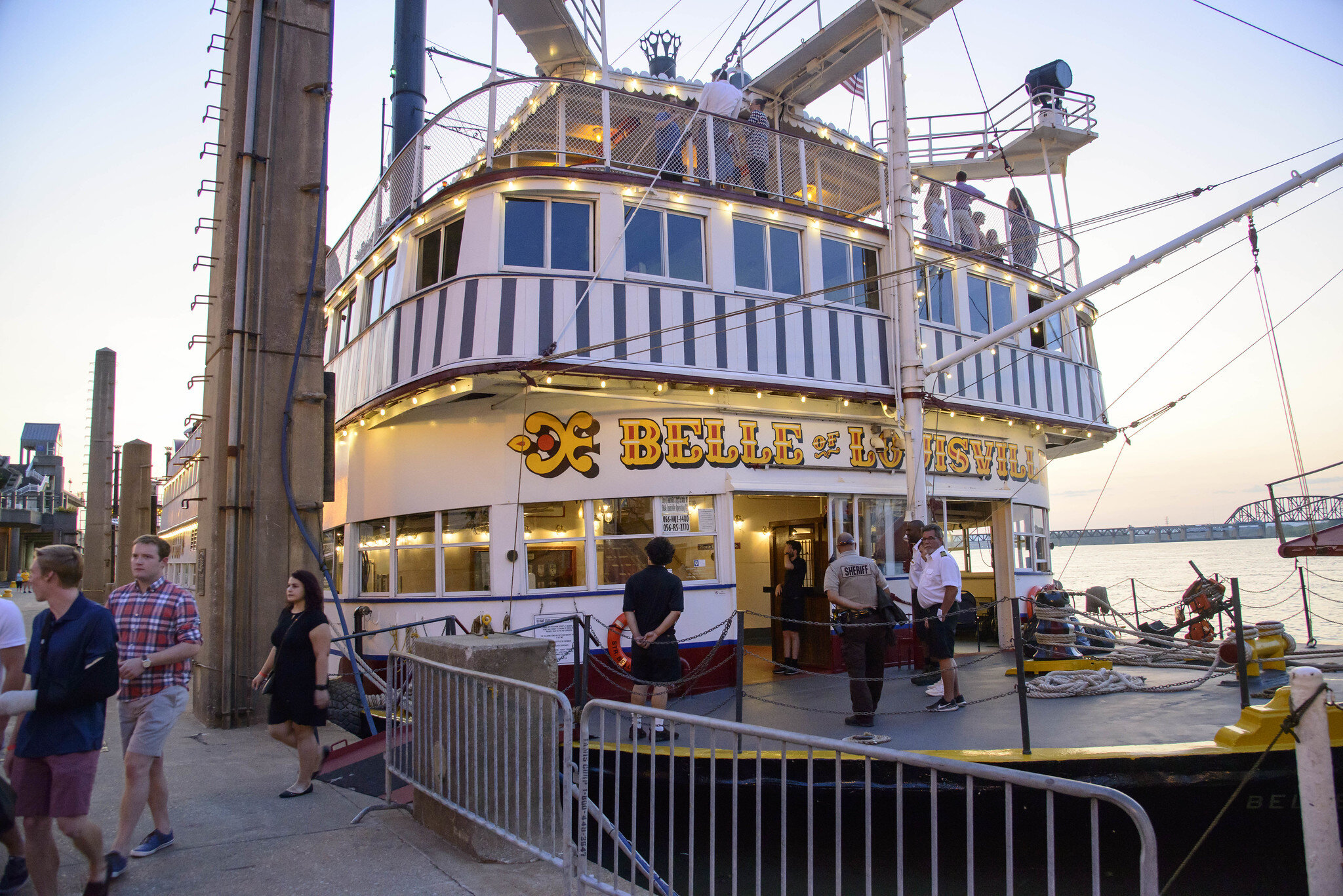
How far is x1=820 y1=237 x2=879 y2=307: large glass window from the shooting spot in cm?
1169

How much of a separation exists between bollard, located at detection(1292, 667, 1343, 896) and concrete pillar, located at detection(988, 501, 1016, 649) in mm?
8330

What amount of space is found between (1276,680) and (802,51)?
1017cm

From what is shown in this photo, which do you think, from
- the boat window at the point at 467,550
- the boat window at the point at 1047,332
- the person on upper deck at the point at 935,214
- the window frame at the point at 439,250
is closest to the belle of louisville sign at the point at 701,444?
the boat window at the point at 467,550

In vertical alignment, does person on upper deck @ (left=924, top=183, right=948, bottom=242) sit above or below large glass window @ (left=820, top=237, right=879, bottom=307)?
above

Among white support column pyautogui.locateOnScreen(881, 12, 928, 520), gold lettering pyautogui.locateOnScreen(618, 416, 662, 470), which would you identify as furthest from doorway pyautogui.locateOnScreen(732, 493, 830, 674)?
gold lettering pyautogui.locateOnScreen(618, 416, 662, 470)

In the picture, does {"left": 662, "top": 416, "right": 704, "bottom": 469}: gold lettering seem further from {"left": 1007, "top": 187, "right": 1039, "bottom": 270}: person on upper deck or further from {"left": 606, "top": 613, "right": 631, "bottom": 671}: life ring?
{"left": 1007, "top": 187, "right": 1039, "bottom": 270}: person on upper deck

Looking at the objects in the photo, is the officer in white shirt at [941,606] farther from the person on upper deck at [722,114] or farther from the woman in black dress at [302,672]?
the person on upper deck at [722,114]

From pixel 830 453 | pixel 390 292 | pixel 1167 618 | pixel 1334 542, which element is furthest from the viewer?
pixel 1167 618

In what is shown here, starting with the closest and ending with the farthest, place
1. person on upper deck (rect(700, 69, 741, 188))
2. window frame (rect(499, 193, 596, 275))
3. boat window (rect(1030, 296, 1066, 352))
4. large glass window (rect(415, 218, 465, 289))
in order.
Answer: window frame (rect(499, 193, 596, 275)), large glass window (rect(415, 218, 465, 289)), person on upper deck (rect(700, 69, 741, 188)), boat window (rect(1030, 296, 1066, 352))

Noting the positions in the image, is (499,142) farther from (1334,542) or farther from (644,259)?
(1334,542)

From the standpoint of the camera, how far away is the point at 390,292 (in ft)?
39.3

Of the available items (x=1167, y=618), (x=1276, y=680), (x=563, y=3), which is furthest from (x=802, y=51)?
(x=1167, y=618)

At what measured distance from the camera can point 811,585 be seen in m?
11.3

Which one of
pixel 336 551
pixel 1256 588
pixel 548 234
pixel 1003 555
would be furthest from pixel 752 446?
pixel 1256 588
